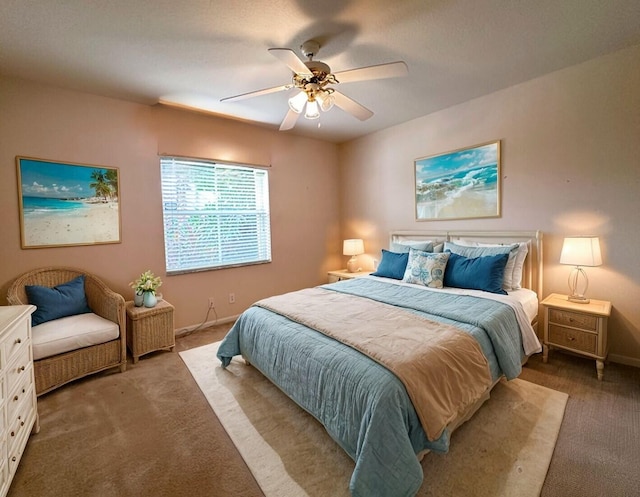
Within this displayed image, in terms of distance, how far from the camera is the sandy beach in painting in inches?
104

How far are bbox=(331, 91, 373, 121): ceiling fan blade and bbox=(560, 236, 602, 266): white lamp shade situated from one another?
2.07 metres

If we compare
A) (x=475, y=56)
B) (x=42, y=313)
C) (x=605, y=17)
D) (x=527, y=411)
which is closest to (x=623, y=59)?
(x=605, y=17)

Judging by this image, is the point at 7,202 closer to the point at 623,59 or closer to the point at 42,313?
the point at 42,313

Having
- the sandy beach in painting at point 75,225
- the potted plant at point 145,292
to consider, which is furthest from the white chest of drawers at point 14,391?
the sandy beach in painting at point 75,225

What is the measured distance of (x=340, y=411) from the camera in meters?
1.54

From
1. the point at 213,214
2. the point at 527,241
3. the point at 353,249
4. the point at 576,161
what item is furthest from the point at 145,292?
the point at 576,161

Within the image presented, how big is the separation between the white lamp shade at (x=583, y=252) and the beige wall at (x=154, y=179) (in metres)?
3.13

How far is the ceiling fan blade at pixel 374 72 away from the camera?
188 centimetres

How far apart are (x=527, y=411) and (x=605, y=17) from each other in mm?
2711

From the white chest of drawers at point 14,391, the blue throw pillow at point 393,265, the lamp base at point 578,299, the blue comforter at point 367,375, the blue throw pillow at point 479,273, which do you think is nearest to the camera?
the blue comforter at point 367,375

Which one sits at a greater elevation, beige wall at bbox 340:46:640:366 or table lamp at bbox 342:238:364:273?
beige wall at bbox 340:46:640:366

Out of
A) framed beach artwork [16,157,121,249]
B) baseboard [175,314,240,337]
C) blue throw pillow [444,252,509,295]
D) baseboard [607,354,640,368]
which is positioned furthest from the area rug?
framed beach artwork [16,157,121,249]

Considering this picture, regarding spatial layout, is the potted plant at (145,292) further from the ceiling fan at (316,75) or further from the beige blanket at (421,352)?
the ceiling fan at (316,75)

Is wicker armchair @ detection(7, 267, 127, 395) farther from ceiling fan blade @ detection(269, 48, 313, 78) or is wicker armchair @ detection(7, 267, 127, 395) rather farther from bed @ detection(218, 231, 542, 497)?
ceiling fan blade @ detection(269, 48, 313, 78)
